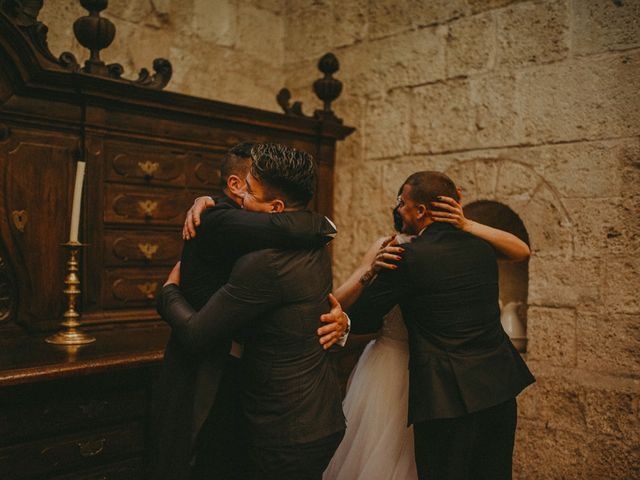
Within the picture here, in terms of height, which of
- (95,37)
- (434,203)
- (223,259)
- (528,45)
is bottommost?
(223,259)

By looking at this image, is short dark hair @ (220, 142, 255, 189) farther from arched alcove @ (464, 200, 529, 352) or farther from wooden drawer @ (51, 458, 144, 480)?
arched alcove @ (464, 200, 529, 352)

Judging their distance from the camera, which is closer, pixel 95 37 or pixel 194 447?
pixel 194 447

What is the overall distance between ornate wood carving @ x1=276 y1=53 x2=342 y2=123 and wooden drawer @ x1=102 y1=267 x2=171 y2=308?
→ 51.4 inches

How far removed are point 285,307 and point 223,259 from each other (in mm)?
242

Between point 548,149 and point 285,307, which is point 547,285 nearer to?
point 548,149

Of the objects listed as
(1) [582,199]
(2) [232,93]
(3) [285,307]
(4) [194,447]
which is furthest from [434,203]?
(2) [232,93]

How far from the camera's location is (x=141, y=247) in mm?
3299

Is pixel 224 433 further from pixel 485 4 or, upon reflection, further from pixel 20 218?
pixel 485 4

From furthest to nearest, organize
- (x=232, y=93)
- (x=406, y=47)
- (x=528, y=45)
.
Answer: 1. (x=232, y=93)
2. (x=406, y=47)
3. (x=528, y=45)

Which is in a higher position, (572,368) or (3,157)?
(3,157)

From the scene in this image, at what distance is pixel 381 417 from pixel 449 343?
1.52ft

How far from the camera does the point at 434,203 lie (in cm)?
225

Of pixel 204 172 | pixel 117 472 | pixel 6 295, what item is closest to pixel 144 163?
pixel 204 172

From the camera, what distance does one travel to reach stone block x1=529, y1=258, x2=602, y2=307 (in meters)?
3.23
